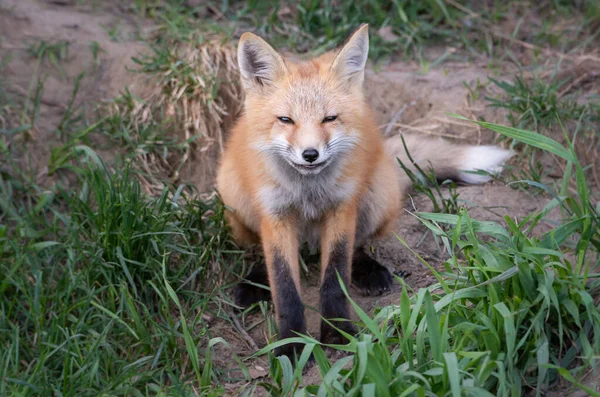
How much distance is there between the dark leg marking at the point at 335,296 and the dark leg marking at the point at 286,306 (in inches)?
4.2

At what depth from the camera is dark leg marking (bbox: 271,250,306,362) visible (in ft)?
10.1

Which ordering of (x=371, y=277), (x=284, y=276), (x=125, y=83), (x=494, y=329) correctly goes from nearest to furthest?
(x=494, y=329) < (x=284, y=276) < (x=371, y=277) < (x=125, y=83)

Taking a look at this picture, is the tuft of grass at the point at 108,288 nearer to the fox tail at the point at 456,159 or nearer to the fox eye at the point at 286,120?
the fox eye at the point at 286,120

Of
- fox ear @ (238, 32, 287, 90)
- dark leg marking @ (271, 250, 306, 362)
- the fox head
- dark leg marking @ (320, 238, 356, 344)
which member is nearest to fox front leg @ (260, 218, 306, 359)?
dark leg marking @ (271, 250, 306, 362)

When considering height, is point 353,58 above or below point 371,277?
above

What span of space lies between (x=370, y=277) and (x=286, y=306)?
608 millimetres

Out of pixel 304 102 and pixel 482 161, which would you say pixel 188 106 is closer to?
pixel 304 102

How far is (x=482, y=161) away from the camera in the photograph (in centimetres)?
404

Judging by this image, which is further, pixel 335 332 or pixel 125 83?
pixel 125 83

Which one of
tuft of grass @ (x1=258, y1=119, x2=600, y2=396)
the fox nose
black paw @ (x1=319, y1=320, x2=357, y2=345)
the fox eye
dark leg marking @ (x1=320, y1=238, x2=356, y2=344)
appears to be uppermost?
the fox eye

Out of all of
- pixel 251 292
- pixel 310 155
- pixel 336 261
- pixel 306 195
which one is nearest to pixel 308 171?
pixel 310 155

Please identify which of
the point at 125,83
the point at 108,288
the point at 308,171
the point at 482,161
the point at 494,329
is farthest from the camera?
the point at 125,83

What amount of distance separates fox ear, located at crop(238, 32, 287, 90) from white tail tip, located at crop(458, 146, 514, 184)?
53.8 inches

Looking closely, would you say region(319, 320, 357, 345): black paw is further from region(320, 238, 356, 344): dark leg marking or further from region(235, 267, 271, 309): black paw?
region(235, 267, 271, 309): black paw
